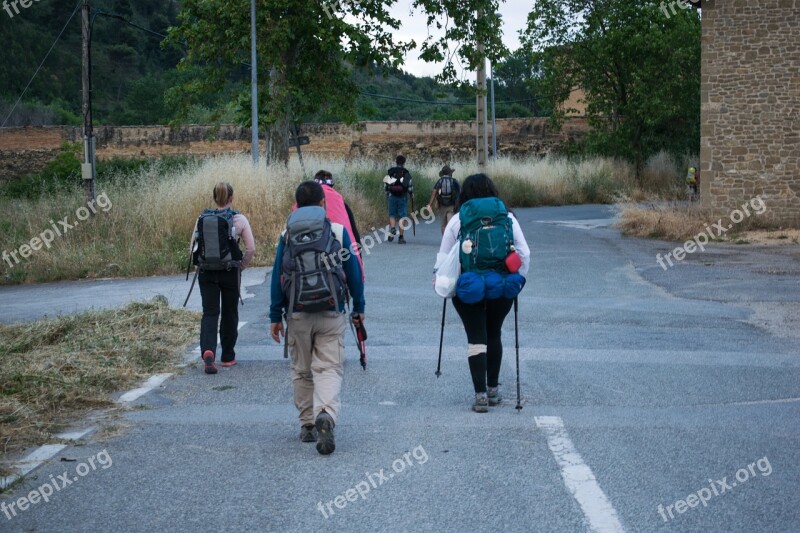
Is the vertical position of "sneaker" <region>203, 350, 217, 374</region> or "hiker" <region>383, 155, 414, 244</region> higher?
"hiker" <region>383, 155, 414, 244</region>

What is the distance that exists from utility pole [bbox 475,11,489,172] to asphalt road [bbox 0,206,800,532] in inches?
807

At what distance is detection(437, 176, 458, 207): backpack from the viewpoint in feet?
65.0

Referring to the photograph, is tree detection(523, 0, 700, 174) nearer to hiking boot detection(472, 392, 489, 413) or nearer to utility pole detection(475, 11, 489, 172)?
utility pole detection(475, 11, 489, 172)

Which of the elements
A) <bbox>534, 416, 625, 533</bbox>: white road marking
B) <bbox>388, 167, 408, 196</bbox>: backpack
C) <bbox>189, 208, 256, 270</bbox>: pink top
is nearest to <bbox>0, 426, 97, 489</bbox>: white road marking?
<bbox>189, 208, 256, 270</bbox>: pink top

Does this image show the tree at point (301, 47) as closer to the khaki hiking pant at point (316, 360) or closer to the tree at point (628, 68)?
the tree at point (628, 68)

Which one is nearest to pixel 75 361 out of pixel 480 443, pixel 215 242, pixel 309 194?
pixel 215 242

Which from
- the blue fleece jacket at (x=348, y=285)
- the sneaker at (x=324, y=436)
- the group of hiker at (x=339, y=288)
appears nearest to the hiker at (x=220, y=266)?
the group of hiker at (x=339, y=288)

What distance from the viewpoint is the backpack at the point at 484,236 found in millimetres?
7520

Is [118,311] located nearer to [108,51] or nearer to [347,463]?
[347,463]

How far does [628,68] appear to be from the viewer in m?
46.6

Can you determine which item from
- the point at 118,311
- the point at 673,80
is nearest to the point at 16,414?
the point at 118,311

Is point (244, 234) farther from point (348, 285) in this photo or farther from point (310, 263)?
point (310, 263)

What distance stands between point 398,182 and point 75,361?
12848 mm

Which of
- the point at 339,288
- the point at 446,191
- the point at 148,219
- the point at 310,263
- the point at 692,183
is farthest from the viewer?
the point at 692,183
